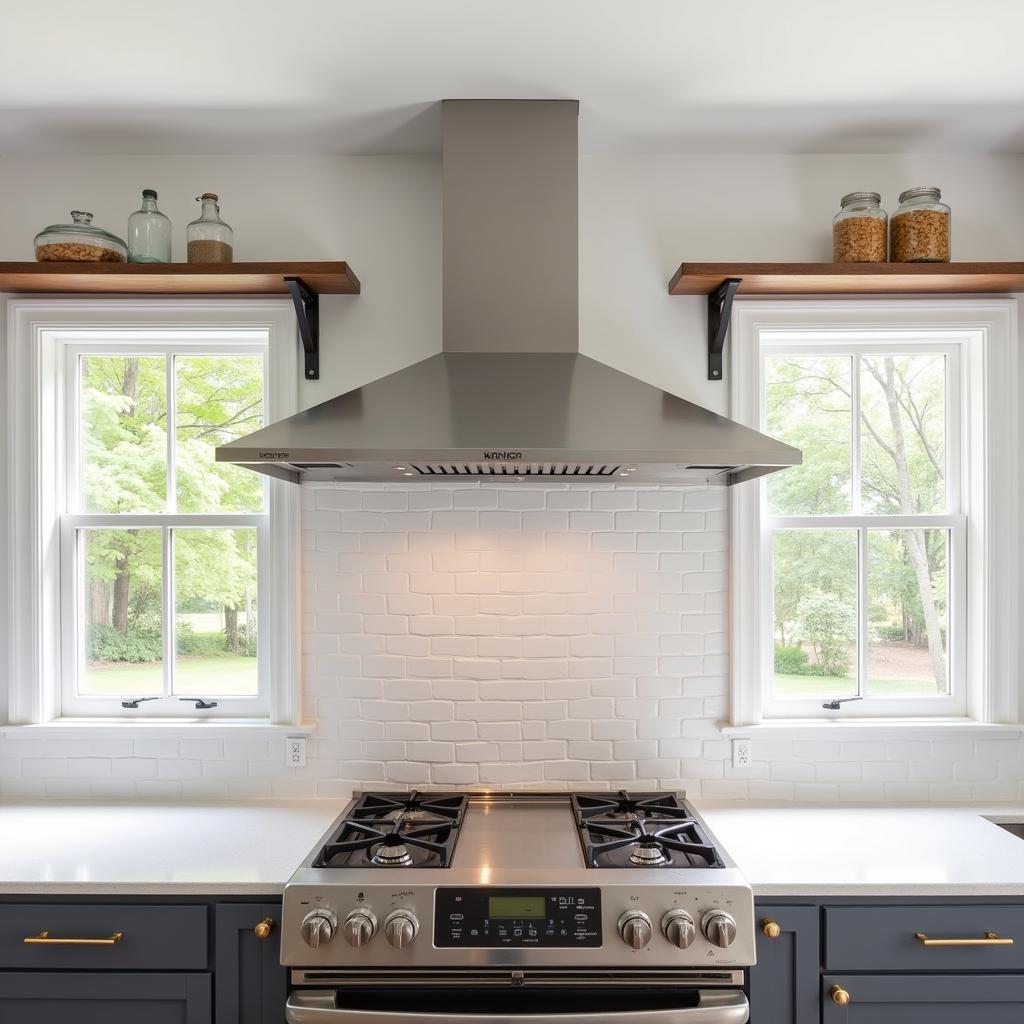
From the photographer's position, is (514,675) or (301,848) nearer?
(301,848)

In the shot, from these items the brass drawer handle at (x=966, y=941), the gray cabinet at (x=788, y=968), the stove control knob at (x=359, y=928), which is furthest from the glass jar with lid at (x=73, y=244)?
the brass drawer handle at (x=966, y=941)

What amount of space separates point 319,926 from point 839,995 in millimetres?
1163

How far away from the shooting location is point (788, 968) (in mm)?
1705

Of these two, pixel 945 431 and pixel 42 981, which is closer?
pixel 42 981

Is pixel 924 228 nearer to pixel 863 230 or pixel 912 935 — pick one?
pixel 863 230

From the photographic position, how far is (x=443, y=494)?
230 cm

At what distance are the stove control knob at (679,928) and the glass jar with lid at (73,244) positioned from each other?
220 cm

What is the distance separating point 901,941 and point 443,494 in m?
1.62

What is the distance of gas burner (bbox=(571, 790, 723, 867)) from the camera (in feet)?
5.94

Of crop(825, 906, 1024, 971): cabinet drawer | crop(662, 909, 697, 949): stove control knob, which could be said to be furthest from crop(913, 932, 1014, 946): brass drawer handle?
crop(662, 909, 697, 949): stove control knob

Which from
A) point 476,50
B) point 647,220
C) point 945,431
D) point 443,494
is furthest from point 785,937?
point 476,50

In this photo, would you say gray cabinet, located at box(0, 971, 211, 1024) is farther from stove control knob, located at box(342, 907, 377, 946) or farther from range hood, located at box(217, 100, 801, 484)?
range hood, located at box(217, 100, 801, 484)

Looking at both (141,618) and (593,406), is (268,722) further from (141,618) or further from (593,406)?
(593,406)

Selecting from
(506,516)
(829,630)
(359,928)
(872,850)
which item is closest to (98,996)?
(359,928)
